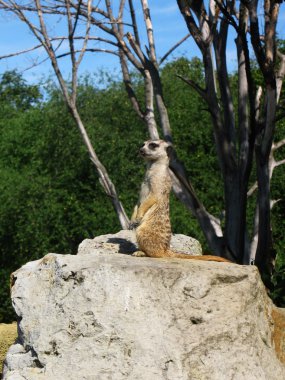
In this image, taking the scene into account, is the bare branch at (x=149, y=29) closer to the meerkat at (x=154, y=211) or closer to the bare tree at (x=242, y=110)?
the bare tree at (x=242, y=110)

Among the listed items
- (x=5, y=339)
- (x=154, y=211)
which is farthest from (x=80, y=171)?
(x=154, y=211)

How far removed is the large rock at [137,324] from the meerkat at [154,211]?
728 millimetres

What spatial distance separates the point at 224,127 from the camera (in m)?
10.1

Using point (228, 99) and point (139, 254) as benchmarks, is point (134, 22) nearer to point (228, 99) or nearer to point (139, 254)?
point (228, 99)

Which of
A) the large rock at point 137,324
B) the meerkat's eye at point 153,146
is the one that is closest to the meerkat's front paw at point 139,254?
the large rock at point 137,324

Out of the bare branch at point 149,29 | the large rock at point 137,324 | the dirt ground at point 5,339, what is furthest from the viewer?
the bare branch at point 149,29

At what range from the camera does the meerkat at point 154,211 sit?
6285 millimetres

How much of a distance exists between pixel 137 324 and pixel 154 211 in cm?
143

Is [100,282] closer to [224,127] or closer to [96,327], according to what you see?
[96,327]

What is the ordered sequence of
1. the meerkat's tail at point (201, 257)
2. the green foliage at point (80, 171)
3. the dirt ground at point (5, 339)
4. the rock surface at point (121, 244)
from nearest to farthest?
1. the meerkat's tail at point (201, 257)
2. the rock surface at point (121, 244)
3. the dirt ground at point (5, 339)
4. the green foliage at point (80, 171)

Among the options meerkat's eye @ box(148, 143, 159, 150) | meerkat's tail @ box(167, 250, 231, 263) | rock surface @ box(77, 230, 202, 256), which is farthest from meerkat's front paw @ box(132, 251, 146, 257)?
meerkat's eye @ box(148, 143, 159, 150)

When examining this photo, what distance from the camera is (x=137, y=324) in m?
5.13

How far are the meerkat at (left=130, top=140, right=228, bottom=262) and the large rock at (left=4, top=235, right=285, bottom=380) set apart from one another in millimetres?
728

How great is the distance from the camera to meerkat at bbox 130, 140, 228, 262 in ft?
20.6
